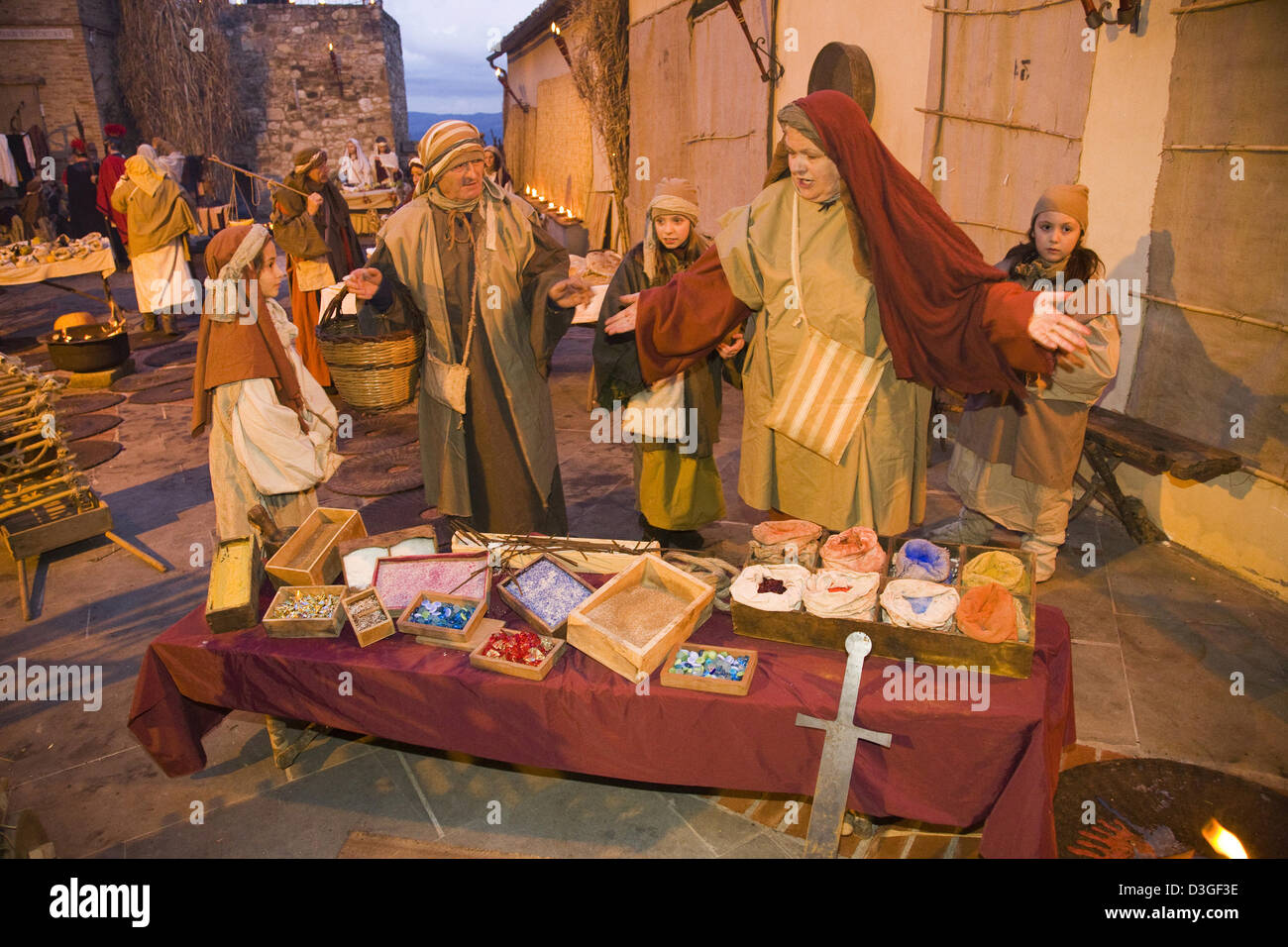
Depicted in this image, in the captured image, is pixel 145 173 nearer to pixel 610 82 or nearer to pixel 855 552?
pixel 610 82

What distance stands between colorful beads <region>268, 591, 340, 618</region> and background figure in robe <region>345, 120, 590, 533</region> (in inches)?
50.5

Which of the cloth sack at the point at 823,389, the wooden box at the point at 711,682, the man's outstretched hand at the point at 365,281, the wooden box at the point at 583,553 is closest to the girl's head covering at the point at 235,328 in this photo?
the man's outstretched hand at the point at 365,281

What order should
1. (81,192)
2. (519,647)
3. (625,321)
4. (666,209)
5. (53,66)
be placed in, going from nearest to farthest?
(519,647), (625,321), (666,209), (81,192), (53,66)

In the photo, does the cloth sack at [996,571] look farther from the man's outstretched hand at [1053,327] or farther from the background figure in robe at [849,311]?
the man's outstretched hand at [1053,327]

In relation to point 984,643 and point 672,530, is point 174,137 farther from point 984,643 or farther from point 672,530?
point 984,643

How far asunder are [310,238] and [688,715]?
23.6 ft

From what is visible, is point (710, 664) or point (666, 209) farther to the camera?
point (666, 209)

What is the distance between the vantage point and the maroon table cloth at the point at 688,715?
253cm

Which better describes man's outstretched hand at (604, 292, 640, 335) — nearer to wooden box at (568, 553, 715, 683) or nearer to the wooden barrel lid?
wooden box at (568, 553, 715, 683)

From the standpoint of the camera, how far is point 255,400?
4.11m

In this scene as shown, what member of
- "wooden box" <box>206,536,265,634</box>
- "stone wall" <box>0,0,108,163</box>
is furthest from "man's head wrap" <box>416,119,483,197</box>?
"stone wall" <box>0,0,108,163</box>

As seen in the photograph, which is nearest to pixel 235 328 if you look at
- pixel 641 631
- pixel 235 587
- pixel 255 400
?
pixel 255 400

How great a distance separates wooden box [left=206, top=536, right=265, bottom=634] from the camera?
3.10 m

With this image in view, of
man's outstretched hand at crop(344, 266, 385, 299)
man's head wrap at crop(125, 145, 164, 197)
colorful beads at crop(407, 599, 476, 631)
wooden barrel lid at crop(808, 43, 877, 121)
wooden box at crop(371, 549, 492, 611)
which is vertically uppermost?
wooden barrel lid at crop(808, 43, 877, 121)
